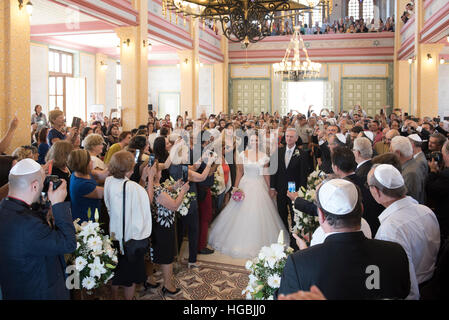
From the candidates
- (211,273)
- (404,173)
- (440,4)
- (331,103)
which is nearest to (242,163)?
(211,273)

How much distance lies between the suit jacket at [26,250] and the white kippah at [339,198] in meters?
1.64

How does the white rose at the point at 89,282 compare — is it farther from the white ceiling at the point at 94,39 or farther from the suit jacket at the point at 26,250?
the white ceiling at the point at 94,39

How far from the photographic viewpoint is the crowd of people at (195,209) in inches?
73.2

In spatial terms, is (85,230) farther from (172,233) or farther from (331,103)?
(331,103)

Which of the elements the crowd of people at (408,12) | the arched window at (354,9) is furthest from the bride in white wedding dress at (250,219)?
the arched window at (354,9)

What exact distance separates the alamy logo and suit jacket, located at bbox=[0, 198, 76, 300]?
180cm

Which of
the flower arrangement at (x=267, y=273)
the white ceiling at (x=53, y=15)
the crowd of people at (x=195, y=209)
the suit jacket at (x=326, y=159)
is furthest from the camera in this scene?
the white ceiling at (x=53, y=15)

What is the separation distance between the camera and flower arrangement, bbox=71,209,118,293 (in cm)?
321

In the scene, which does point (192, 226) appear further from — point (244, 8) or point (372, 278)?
point (372, 278)

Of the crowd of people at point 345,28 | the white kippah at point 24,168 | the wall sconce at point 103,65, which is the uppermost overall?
the crowd of people at point 345,28

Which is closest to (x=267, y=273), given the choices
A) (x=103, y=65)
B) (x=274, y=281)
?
(x=274, y=281)

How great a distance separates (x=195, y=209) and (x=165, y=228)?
0.93 m

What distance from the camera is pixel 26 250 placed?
7.84ft

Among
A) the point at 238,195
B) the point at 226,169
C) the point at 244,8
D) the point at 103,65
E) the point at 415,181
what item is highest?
the point at 103,65
